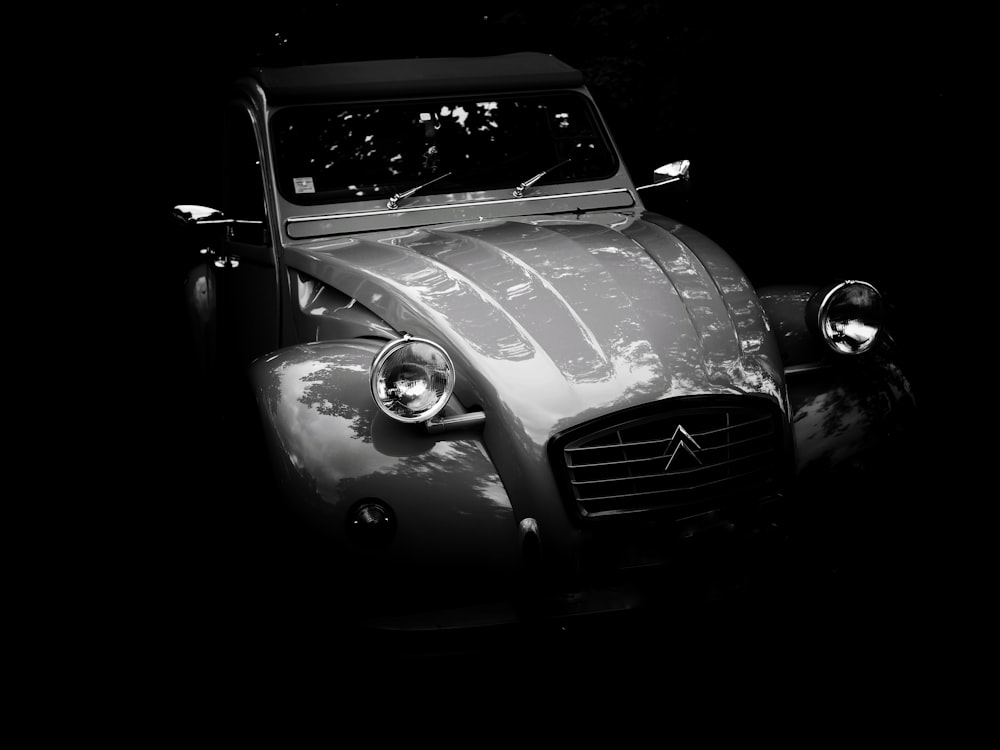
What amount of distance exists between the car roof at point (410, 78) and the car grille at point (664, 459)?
231 centimetres

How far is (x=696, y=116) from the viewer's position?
7.22 meters

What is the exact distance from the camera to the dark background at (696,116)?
639cm

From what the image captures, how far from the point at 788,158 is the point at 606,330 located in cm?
476

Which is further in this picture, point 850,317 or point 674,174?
point 674,174

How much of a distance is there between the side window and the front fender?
169cm

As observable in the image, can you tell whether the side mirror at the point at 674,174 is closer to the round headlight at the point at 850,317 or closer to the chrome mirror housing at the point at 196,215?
the round headlight at the point at 850,317

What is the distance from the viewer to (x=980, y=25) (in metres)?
6.07

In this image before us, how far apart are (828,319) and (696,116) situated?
4154 millimetres

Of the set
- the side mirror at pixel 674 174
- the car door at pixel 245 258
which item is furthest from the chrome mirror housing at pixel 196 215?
the side mirror at pixel 674 174

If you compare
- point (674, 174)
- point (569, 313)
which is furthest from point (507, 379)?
point (674, 174)

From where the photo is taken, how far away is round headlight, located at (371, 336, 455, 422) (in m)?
2.88

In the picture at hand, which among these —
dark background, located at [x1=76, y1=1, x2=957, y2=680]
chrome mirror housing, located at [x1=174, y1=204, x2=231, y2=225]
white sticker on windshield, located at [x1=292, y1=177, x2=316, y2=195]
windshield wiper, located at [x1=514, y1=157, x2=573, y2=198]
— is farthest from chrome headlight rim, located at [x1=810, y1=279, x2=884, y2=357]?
chrome mirror housing, located at [x1=174, y1=204, x2=231, y2=225]

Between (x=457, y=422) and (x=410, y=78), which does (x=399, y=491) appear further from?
(x=410, y=78)

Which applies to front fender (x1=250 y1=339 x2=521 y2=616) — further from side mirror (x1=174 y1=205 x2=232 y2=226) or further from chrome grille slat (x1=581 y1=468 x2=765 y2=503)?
side mirror (x1=174 y1=205 x2=232 y2=226)
